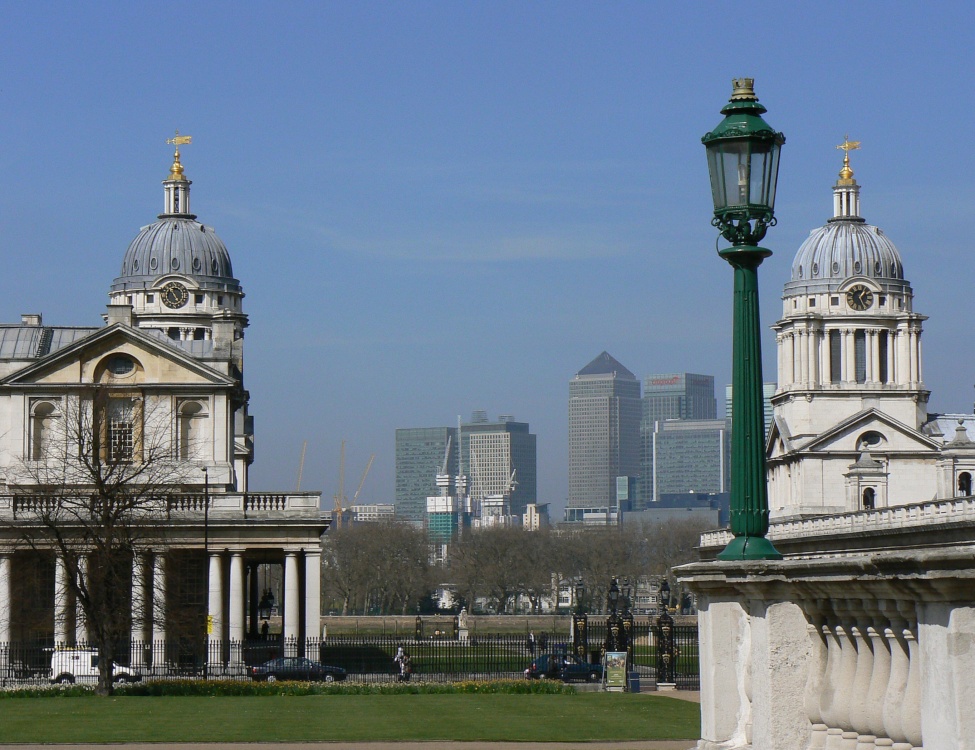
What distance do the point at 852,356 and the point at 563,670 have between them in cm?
6388

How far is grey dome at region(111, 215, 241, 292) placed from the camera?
132250mm

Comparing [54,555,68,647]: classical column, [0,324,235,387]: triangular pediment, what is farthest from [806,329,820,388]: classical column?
[54,555,68,647]: classical column

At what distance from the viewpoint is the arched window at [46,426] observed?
235 feet

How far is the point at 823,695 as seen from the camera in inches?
470

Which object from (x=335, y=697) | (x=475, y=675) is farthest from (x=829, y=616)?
(x=475, y=675)

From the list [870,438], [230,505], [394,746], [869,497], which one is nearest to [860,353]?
[870,438]

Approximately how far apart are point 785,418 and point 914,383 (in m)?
8.81

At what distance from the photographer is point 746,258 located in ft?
45.5

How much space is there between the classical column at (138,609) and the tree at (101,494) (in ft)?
0.58

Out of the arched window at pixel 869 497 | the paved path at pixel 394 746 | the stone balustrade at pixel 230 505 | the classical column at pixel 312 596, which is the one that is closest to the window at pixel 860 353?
the arched window at pixel 869 497

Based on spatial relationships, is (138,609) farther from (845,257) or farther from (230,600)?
(845,257)

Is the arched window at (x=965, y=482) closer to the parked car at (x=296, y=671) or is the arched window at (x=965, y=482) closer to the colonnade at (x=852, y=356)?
the colonnade at (x=852, y=356)

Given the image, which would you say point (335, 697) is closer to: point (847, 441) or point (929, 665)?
point (929, 665)

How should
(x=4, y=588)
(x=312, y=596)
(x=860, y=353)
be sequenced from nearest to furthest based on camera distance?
1. (x=4, y=588)
2. (x=312, y=596)
3. (x=860, y=353)
